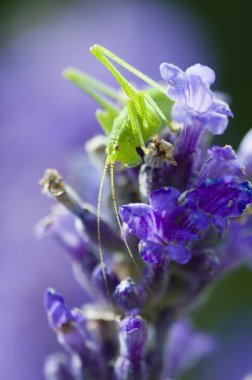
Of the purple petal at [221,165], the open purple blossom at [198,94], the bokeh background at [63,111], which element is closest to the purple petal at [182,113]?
the open purple blossom at [198,94]

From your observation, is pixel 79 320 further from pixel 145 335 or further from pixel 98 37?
pixel 98 37

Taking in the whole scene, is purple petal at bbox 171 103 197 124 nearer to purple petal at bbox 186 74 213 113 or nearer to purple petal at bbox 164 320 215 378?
purple petal at bbox 186 74 213 113

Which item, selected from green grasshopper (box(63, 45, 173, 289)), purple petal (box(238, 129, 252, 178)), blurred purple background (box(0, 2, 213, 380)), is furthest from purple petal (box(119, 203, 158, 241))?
blurred purple background (box(0, 2, 213, 380))

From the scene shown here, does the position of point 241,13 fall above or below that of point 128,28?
below

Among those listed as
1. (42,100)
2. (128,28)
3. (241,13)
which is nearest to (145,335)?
(42,100)

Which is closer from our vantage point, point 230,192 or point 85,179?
point 230,192

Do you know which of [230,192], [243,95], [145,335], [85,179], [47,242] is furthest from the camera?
[243,95]

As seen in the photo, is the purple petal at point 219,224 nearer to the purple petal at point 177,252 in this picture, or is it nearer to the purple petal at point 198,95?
the purple petal at point 177,252
